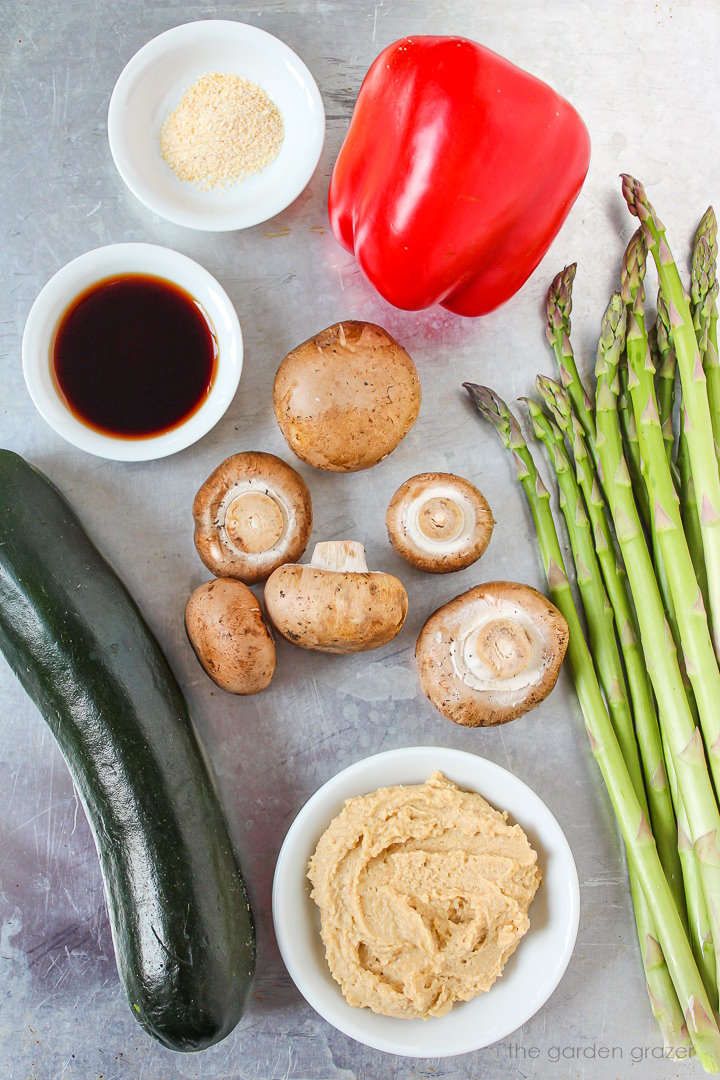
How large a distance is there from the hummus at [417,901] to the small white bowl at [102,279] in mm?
905

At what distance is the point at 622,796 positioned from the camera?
185 centimetres

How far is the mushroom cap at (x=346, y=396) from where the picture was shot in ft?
A: 5.70

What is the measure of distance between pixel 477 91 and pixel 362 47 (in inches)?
21.6

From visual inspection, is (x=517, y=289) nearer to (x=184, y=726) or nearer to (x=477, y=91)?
(x=477, y=91)

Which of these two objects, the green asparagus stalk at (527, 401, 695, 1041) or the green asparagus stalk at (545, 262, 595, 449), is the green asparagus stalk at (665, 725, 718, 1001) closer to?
the green asparagus stalk at (527, 401, 695, 1041)

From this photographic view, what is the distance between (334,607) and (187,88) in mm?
1266

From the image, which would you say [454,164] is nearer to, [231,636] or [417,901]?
[231,636]

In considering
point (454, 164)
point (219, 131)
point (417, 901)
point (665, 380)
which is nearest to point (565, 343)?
point (665, 380)

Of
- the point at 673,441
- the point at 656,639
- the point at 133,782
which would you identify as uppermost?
the point at 673,441

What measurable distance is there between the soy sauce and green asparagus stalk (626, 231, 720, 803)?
991 millimetres

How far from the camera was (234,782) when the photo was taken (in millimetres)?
1925

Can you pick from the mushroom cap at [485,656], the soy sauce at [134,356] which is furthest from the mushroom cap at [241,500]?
the mushroom cap at [485,656]

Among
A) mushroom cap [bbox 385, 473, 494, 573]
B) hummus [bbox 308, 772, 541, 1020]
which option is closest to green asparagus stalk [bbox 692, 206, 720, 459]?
mushroom cap [bbox 385, 473, 494, 573]

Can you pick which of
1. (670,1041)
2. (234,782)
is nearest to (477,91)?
(234,782)
